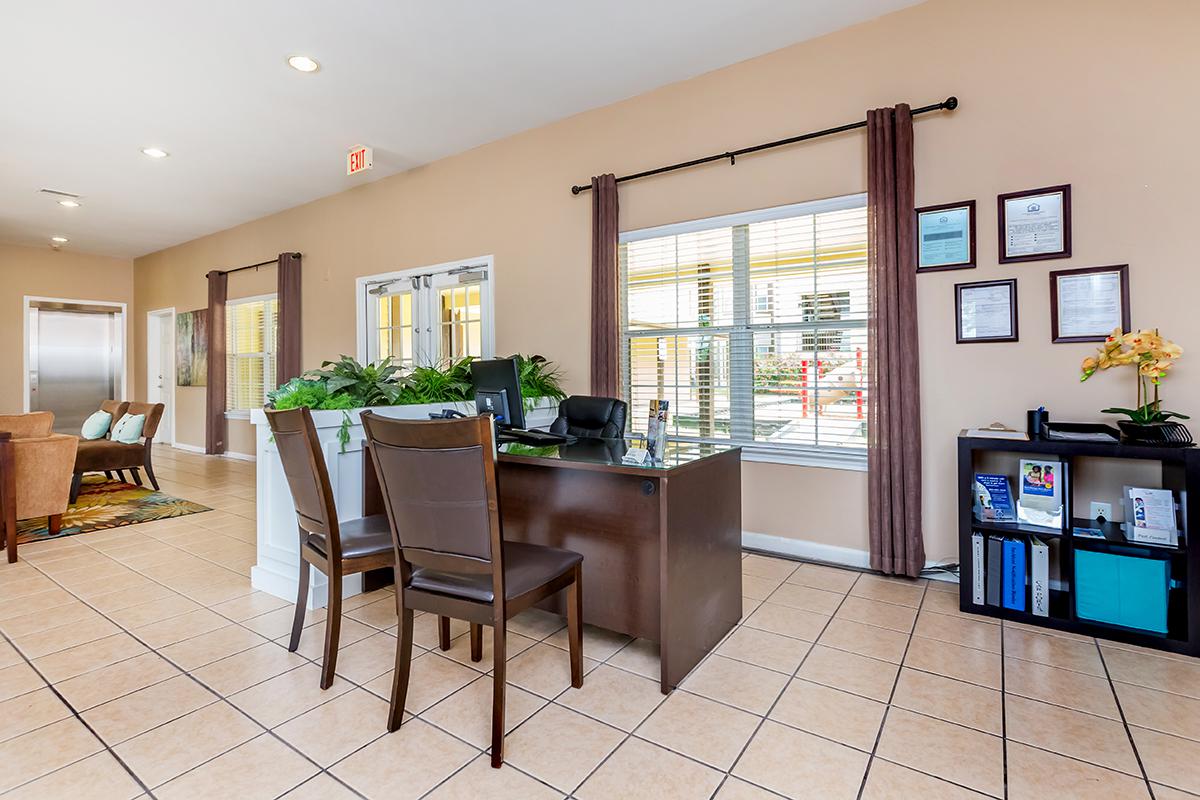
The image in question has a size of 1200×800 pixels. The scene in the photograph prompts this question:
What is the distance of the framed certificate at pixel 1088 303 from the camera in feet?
8.84

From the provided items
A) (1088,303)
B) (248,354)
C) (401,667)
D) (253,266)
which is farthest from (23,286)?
(1088,303)

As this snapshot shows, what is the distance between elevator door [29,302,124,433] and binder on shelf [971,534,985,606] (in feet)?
37.2

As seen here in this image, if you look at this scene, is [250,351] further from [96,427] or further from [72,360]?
[72,360]

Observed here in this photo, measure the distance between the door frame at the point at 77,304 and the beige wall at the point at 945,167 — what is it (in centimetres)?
788

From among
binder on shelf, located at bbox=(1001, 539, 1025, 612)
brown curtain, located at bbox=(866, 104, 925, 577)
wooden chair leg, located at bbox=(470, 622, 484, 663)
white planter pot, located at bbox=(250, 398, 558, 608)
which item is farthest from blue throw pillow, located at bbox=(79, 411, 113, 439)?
binder on shelf, located at bbox=(1001, 539, 1025, 612)

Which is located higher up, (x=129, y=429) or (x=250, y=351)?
(x=250, y=351)

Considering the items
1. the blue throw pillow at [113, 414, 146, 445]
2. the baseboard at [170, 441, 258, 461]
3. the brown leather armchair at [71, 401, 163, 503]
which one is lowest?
the baseboard at [170, 441, 258, 461]

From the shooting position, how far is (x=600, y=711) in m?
1.96

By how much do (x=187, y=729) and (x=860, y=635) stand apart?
8.27 feet

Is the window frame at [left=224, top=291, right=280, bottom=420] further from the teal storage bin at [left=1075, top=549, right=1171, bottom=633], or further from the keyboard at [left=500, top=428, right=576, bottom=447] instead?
the teal storage bin at [left=1075, top=549, right=1171, bottom=633]

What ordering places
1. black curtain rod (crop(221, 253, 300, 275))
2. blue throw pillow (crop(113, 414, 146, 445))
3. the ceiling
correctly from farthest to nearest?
black curtain rod (crop(221, 253, 300, 275)), blue throw pillow (crop(113, 414, 146, 445)), the ceiling

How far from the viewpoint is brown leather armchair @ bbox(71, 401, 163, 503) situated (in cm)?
515

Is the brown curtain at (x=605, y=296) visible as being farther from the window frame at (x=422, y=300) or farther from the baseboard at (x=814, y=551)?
the baseboard at (x=814, y=551)

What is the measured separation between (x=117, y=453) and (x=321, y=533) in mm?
4646
